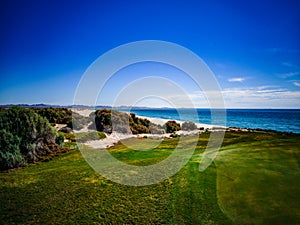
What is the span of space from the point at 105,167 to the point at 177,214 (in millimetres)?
5382

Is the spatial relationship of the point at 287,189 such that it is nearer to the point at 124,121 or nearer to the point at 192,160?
the point at 192,160

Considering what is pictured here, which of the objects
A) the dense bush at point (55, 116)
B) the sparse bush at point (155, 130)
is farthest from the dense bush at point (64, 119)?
the sparse bush at point (155, 130)

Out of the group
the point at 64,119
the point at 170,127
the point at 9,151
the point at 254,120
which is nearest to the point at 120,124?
the point at 64,119

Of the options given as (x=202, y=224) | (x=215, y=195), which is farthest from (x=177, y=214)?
(x=215, y=195)

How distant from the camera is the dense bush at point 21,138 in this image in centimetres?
1146

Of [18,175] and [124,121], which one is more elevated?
[124,121]

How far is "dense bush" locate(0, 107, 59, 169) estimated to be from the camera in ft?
37.6

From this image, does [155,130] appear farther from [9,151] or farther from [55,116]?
[9,151]

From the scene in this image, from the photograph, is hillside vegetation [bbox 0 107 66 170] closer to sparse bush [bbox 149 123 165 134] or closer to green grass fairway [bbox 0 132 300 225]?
green grass fairway [bbox 0 132 300 225]

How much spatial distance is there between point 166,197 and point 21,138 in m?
9.89

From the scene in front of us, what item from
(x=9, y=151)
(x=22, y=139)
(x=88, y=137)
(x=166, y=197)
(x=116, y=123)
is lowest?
(x=166, y=197)

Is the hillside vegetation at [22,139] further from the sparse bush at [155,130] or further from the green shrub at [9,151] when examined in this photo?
the sparse bush at [155,130]

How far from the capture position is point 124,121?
30391mm

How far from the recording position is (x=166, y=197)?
7523mm
